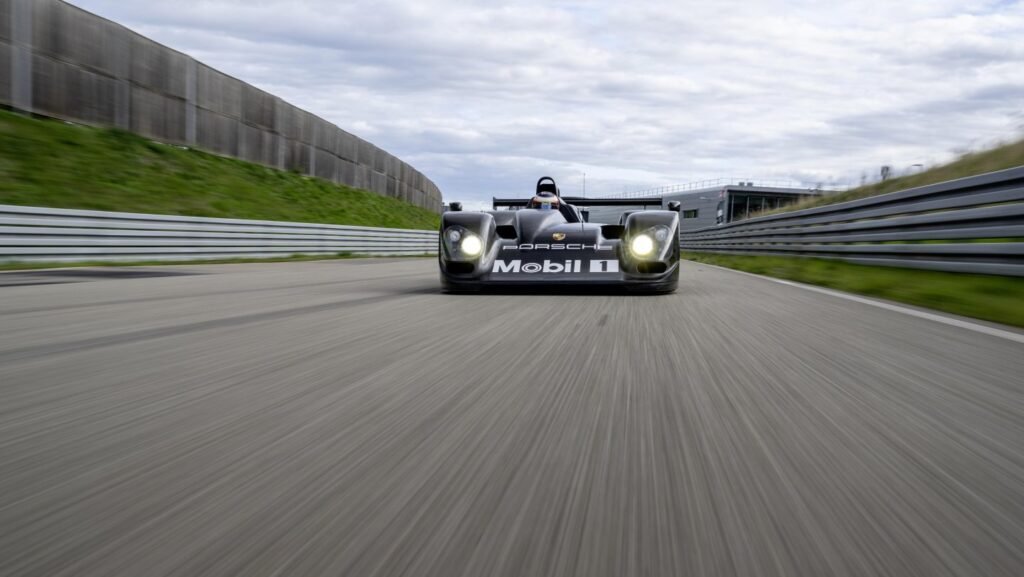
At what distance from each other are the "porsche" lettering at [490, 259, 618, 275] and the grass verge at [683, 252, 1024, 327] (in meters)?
2.73

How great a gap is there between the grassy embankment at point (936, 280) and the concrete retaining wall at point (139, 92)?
672 inches

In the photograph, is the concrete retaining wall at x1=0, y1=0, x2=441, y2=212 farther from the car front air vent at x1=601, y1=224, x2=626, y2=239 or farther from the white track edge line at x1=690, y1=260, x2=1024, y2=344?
the white track edge line at x1=690, y1=260, x2=1024, y2=344

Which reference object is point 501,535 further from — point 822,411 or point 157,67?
point 157,67

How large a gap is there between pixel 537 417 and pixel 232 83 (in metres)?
27.3

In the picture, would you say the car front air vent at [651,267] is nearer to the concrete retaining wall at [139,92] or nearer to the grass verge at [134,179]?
the grass verge at [134,179]

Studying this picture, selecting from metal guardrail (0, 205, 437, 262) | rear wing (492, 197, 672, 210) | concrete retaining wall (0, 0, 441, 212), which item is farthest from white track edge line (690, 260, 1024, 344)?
concrete retaining wall (0, 0, 441, 212)

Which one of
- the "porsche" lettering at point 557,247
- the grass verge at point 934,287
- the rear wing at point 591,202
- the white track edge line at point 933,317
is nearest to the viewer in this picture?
the white track edge line at point 933,317

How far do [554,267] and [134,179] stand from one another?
17.4m

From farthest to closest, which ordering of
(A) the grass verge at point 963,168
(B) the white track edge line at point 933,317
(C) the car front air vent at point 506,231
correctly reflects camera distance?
(A) the grass verge at point 963,168
(C) the car front air vent at point 506,231
(B) the white track edge line at point 933,317

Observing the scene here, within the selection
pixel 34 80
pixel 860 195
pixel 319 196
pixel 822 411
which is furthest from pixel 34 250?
pixel 319 196

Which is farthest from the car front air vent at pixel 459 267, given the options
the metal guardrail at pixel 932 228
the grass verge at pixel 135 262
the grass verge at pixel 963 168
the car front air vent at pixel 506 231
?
the grass verge at pixel 963 168

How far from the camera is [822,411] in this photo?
113 inches

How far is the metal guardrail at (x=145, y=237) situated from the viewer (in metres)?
11.9

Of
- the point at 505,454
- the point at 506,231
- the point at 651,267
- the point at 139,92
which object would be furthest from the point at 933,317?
the point at 139,92
